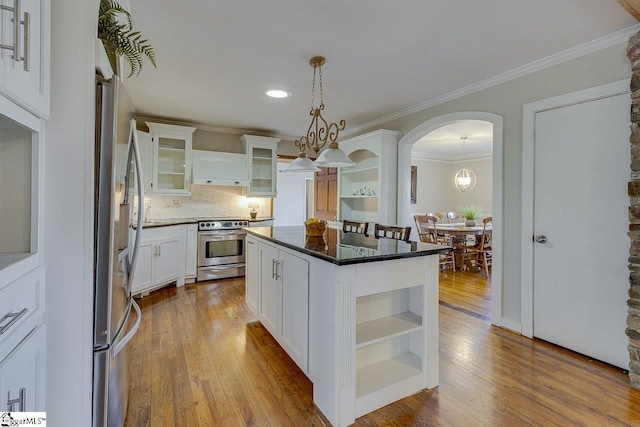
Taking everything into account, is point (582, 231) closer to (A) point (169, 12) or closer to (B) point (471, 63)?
(B) point (471, 63)

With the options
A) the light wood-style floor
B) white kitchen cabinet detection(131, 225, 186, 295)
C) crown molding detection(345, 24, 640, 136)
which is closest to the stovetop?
white kitchen cabinet detection(131, 225, 186, 295)

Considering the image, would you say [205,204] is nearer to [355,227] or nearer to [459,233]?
[355,227]

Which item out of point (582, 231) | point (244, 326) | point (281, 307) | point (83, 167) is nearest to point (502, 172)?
point (582, 231)

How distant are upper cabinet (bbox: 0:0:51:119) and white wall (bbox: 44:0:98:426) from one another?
0.18ft

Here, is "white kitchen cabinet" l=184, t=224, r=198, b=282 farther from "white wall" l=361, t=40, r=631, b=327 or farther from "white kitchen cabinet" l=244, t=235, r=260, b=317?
"white wall" l=361, t=40, r=631, b=327

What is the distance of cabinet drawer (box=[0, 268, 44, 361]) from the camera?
0.81m

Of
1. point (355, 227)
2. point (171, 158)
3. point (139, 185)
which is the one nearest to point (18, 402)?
point (139, 185)

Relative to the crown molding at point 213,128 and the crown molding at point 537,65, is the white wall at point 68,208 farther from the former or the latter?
the crown molding at point 213,128

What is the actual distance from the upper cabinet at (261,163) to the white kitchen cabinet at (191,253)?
1148mm

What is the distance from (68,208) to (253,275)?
2.03 m

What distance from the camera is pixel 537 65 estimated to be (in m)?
2.72

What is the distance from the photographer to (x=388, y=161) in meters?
4.29

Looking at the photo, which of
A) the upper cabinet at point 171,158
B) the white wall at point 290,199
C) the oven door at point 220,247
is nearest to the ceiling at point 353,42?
the upper cabinet at point 171,158

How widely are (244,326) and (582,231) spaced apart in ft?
10.2
